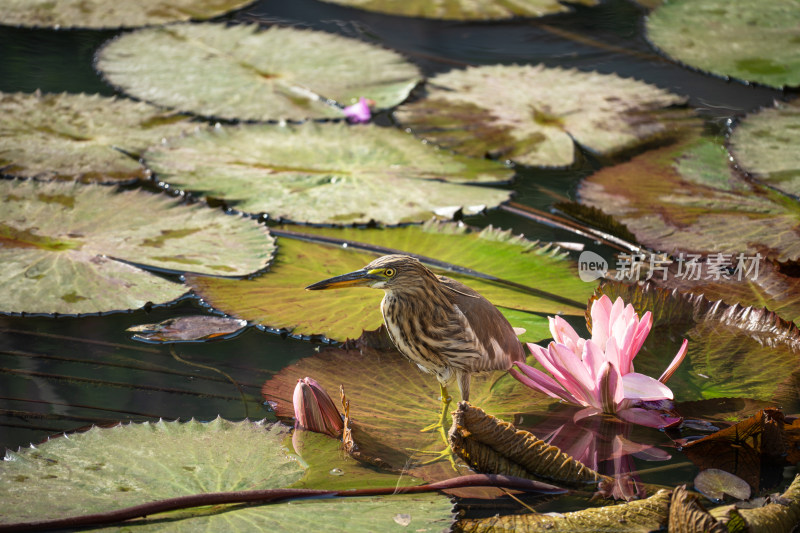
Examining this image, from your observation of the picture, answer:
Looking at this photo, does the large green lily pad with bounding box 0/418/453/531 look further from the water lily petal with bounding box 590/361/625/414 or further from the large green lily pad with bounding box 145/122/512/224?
the large green lily pad with bounding box 145/122/512/224

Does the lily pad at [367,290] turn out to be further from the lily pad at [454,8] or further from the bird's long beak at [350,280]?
the lily pad at [454,8]

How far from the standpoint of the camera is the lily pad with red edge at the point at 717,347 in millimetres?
2197

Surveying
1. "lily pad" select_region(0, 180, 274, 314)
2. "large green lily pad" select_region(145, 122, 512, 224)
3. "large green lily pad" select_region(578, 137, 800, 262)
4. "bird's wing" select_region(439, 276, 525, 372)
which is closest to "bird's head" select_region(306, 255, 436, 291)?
"bird's wing" select_region(439, 276, 525, 372)

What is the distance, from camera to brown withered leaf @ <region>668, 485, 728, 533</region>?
1612 millimetres

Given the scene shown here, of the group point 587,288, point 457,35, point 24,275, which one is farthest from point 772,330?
point 457,35

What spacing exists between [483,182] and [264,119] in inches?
48.0

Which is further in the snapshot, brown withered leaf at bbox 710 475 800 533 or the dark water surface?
the dark water surface

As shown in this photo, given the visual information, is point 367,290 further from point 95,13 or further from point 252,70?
point 95,13

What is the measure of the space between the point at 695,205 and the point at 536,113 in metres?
1.08

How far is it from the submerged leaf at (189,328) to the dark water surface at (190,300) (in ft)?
0.12

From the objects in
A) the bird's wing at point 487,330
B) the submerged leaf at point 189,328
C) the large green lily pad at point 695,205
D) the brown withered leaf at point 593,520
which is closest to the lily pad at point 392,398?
the bird's wing at point 487,330

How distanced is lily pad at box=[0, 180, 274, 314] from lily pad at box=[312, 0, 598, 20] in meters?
2.86

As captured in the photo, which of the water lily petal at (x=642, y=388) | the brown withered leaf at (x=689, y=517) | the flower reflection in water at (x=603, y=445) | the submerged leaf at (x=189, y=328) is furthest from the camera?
the submerged leaf at (x=189, y=328)

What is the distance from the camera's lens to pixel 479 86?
424cm
